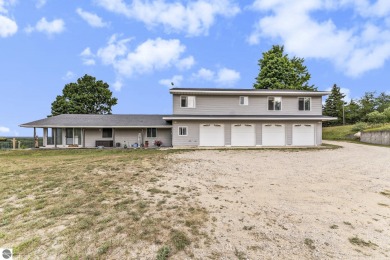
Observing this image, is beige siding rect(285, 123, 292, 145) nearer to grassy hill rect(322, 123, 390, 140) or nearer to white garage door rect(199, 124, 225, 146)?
white garage door rect(199, 124, 225, 146)

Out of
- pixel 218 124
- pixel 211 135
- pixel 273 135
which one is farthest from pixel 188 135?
pixel 273 135

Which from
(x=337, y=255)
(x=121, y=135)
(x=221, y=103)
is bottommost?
(x=337, y=255)

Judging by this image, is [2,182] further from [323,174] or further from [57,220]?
[323,174]

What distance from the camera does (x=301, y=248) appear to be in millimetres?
4328

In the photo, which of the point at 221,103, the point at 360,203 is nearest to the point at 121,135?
the point at 221,103

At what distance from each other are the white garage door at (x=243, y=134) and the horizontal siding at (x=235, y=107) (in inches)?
65.4

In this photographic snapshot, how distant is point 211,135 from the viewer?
67.5ft

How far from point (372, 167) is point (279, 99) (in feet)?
38.2

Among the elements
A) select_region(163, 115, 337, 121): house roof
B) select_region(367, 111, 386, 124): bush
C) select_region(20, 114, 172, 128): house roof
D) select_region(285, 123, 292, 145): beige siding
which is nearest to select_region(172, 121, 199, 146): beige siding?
select_region(163, 115, 337, 121): house roof

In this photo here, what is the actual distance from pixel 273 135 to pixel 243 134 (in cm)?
311

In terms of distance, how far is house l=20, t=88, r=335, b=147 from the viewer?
20438mm

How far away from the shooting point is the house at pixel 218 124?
20.4 meters

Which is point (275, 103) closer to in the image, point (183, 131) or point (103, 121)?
point (183, 131)

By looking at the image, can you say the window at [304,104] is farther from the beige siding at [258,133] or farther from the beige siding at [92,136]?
the beige siding at [92,136]
